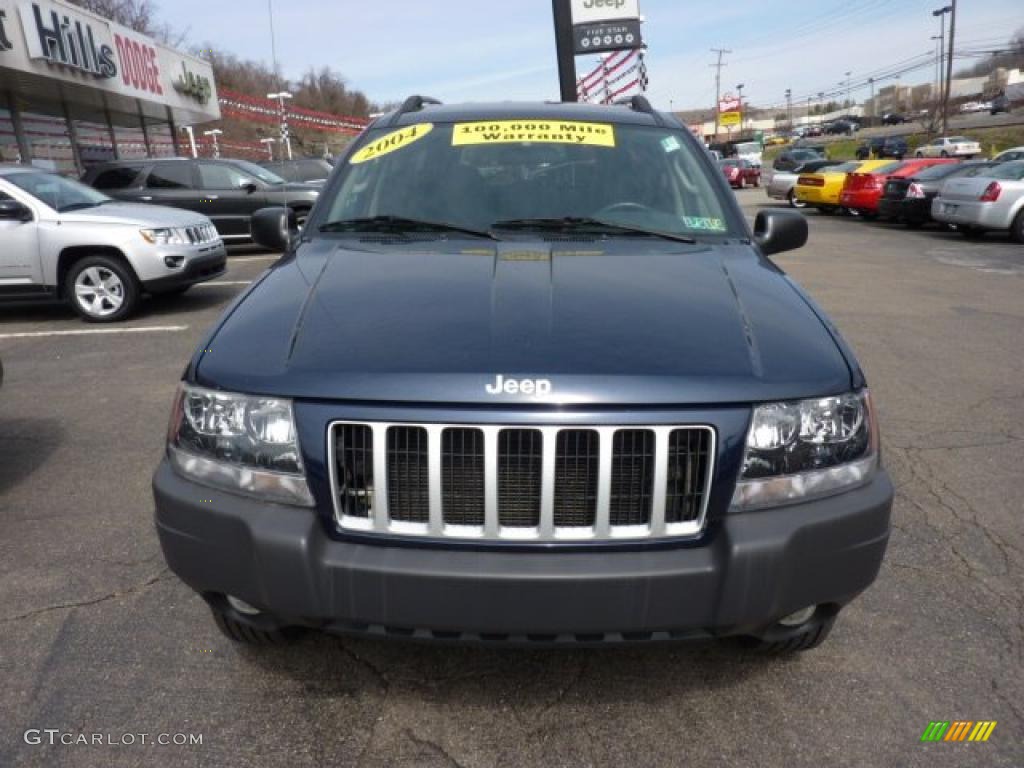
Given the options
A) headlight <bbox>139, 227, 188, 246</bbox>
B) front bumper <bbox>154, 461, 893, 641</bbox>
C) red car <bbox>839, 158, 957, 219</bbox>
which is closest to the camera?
front bumper <bbox>154, 461, 893, 641</bbox>

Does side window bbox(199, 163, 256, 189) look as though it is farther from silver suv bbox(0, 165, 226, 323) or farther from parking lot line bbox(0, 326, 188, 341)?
parking lot line bbox(0, 326, 188, 341)

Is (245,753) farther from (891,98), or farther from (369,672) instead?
(891,98)

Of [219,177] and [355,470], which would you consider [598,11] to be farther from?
[355,470]

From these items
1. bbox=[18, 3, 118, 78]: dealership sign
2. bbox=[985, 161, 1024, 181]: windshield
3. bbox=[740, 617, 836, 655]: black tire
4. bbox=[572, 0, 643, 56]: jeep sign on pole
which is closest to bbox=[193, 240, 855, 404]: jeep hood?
bbox=[740, 617, 836, 655]: black tire

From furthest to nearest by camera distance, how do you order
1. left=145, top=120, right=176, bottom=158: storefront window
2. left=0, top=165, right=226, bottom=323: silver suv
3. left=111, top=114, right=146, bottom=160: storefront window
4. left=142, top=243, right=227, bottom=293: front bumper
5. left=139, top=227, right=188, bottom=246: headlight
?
left=145, top=120, right=176, bottom=158: storefront window < left=111, top=114, right=146, bottom=160: storefront window < left=142, top=243, right=227, bottom=293: front bumper < left=139, top=227, right=188, bottom=246: headlight < left=0, top=165, right=226, bottom=323: silver suv

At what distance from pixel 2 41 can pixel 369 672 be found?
14366mm

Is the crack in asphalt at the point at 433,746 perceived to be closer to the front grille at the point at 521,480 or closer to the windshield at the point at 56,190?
the front grille at the point at 521,480

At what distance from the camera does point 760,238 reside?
3283 millimetres

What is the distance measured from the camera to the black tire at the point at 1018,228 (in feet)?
44.4

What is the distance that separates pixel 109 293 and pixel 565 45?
26.9 ft

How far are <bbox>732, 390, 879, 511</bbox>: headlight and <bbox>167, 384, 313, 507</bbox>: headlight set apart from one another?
1.11 metres

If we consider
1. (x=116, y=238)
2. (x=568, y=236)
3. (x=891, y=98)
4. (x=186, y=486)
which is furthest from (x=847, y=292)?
(x=891, y=98)

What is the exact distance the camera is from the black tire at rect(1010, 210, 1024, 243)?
13.5 metres

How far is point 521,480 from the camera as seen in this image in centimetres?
183
